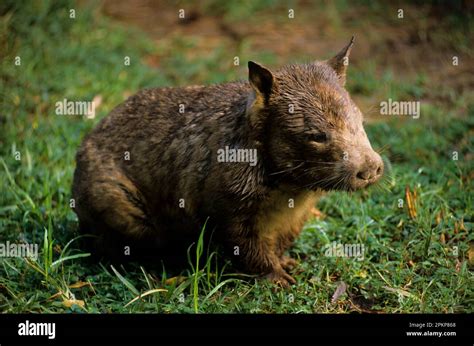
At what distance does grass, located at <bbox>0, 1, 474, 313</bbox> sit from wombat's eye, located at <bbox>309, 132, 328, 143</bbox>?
1.15 metres

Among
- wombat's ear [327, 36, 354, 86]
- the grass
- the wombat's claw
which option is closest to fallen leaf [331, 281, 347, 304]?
the grass

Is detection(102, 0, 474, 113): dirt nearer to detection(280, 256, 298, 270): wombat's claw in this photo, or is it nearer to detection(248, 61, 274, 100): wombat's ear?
detection(280, 256, 298, 270): wombat's claw

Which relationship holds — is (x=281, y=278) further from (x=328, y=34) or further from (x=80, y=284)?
(x=328, y=34)

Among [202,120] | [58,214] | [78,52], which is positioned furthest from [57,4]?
[202,120]

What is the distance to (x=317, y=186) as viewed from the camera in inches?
211

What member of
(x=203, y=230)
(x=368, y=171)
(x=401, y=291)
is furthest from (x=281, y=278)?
(x=368, y=171)

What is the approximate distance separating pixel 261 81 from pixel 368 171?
1.05m

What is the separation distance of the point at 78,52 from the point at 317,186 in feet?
18.3

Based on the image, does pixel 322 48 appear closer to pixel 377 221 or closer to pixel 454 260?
pixel 377 221

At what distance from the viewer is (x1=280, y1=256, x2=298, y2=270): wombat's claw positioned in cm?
607

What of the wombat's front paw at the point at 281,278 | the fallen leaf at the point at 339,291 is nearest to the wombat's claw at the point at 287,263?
the wombat's front paw at the point at 281,278

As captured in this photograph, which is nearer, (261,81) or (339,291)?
(261,81)

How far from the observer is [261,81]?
5.36 m
